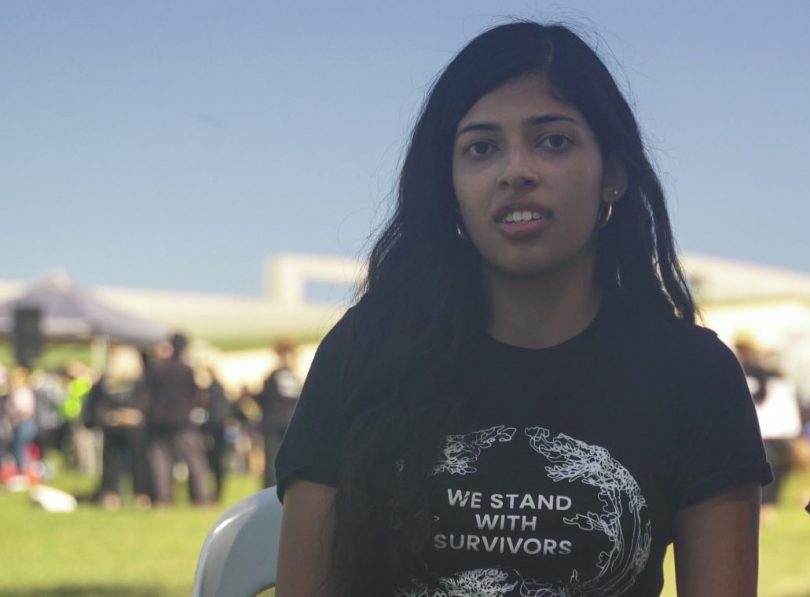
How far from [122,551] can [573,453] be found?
25.8ft

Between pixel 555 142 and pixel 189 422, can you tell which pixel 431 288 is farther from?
pixel 189 422

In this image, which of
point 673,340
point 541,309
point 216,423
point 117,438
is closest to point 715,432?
point 673,340

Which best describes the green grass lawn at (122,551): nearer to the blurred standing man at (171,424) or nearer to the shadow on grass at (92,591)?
the shadow on grass at (92,591)

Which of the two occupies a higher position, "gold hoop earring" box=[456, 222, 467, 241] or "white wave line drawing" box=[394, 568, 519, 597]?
"gold hoop earring" box=[456, 222, 467, 241]

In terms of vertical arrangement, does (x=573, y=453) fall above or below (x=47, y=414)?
above

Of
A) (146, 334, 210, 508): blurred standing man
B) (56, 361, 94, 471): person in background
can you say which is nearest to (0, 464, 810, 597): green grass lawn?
(146, 334, 210, 508): blurred standing man

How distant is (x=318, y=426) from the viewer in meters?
1.74

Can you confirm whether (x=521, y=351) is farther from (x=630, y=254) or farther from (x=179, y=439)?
(x=179, y=439)

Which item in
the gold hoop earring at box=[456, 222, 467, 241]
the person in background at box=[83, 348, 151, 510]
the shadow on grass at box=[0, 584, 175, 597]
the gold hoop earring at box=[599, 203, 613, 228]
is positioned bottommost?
the shadow on grass at box=[0, 584, 175, 597]

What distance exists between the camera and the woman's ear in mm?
1806

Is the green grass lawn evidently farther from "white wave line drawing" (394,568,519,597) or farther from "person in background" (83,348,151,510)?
"white wave line drawing" (394,568,519,597)

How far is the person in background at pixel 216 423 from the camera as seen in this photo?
1324cm

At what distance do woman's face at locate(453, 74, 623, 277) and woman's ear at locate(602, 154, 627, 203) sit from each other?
0.03 metres

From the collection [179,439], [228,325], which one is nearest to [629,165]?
[179,439]
